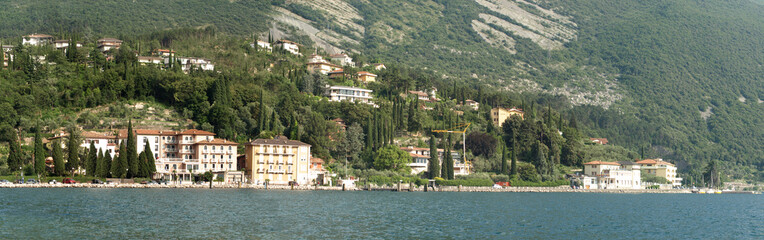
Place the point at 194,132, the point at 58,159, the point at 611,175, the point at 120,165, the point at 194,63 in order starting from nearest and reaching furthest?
1. the point at 58,159
2. the point at 120,165
3. the point at 194,132
4. the point at 194,63
5. the point at 611,175

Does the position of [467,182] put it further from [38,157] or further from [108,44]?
[108,44]

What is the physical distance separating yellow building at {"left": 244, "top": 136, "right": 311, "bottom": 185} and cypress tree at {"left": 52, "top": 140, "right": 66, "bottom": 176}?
22255mm

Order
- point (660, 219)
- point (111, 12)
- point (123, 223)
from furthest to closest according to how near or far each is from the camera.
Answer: point (111, 12), point (660, 219), point (123, 223)

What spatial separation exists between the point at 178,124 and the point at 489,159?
151ft

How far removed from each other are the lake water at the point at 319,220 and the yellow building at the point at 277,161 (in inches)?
1060

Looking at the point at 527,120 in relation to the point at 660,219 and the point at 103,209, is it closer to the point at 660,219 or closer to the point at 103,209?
the point at 660,219

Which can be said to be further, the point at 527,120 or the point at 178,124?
the point at 527,120

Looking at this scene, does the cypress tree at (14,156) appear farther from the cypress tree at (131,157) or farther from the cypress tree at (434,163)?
the cypress tree at (434,163)

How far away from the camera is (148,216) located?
50719 mm

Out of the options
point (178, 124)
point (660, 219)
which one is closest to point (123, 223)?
point (660, 219)

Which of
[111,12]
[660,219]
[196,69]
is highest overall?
[111,12]

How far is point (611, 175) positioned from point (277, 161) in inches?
2422

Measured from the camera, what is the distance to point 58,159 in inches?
3415

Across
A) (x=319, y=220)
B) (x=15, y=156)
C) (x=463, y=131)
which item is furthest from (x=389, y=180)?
(x=319, y=220)
